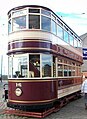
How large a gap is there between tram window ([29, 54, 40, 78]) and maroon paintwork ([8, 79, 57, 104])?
0.32 m

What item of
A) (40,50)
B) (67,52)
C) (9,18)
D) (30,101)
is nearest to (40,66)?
(40,50)

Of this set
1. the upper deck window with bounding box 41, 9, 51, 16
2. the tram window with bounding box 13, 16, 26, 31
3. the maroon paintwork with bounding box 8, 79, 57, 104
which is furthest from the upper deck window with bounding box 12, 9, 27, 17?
the maroon paintwork with bounding box 8, 79, 57, 104

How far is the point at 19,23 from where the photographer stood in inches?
482

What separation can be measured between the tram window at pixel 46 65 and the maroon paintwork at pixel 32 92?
1.20ft

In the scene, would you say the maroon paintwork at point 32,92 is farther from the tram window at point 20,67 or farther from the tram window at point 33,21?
the tram window at point 33,21

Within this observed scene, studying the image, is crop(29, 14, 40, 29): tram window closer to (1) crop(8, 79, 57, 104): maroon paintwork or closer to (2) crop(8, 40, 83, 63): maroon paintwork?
(2) crop(8, 40, 83, 63): maroon paintwork

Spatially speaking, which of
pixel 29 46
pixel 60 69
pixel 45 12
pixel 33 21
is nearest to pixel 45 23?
pixel 45 12

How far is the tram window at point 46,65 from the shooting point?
39.2 ft

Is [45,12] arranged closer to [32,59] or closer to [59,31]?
[59,31]

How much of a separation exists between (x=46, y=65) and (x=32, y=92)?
4.49 ft

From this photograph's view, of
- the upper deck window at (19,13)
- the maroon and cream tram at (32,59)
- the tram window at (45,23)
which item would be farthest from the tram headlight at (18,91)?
the upper deck window at (19,13)

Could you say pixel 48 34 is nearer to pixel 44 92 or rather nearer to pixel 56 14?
pixel 56 14

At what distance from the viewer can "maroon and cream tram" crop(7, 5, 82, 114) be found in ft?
37.7

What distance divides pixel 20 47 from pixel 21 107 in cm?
240
